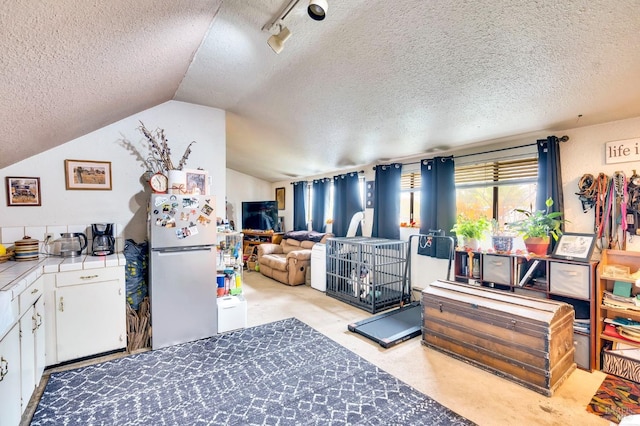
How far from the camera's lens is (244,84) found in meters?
2.92

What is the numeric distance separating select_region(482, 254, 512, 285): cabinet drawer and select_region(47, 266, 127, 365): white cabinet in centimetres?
358

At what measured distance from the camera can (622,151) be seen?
101 inches

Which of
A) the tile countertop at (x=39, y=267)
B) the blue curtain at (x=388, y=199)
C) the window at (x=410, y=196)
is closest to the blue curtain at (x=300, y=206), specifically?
the blue curtain at (x=388, y=199)

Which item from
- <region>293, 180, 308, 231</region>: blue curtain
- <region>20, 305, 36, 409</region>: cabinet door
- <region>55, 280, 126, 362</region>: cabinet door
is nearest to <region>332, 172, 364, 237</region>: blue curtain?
<region>293, 180, 308, 231</region>: blue curtain

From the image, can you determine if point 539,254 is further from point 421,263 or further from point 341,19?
point 341,19

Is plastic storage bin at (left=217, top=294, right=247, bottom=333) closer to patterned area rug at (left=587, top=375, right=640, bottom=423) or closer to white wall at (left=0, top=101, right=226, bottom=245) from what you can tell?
white wall at (left=0, top=101, right=226, bottom=245)

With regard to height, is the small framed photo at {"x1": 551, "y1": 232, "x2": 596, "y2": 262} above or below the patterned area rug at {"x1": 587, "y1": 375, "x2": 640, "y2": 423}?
above

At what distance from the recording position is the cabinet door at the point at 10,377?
1512mm

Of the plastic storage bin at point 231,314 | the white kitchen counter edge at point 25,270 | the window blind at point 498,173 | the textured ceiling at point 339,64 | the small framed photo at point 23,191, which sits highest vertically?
the textured ceiling at point 339,64

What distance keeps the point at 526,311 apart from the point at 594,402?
690mm

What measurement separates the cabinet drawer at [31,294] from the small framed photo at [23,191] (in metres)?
0.95

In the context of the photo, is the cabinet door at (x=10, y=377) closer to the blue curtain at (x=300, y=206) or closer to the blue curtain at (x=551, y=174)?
the blue curtain at (x=551, y=174)

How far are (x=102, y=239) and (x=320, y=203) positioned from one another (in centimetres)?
396

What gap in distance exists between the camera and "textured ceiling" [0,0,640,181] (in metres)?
1.49
